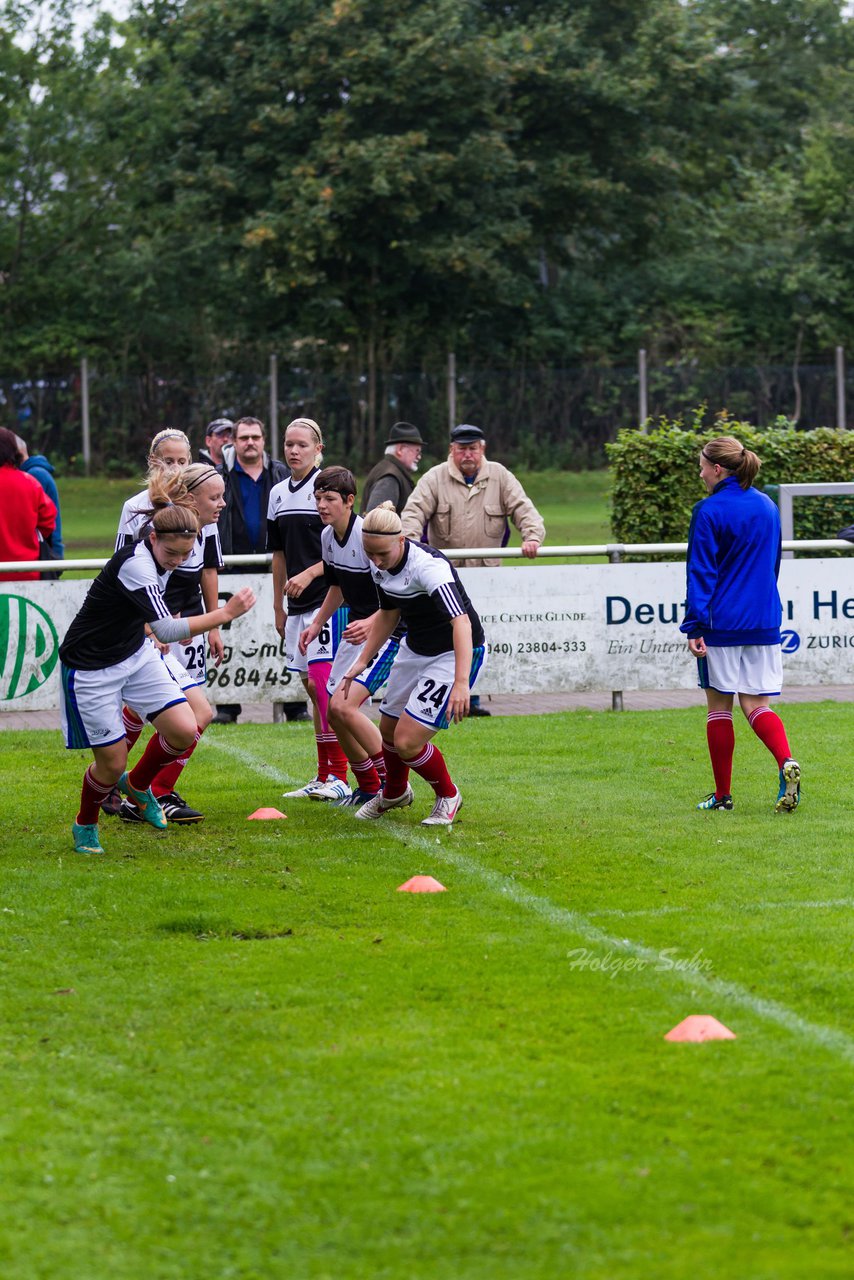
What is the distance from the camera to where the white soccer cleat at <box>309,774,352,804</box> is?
919cm

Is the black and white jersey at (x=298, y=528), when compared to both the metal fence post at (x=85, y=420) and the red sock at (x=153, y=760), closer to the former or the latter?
A: the red sock at (x=153, y=760)

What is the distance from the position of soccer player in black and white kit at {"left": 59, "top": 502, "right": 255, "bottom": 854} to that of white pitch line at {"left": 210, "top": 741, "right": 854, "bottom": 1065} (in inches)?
48.0

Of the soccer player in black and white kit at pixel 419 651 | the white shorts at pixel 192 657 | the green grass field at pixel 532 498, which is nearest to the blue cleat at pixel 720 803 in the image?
the soccer player in black and white kit at pixel 419 651

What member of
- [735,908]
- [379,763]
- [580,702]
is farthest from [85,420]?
[735,908]

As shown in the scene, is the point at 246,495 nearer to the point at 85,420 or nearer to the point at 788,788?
the point at 788,788

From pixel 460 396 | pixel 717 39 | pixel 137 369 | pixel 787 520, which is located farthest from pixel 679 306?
pixel 787 520

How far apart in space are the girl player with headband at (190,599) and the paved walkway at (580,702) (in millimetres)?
3295

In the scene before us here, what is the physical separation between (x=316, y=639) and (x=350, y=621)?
0.34 meters

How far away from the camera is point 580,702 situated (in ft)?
42.2

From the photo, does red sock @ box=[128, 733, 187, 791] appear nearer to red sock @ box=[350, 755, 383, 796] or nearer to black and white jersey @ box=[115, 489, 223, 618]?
black and white jersey @ box=[115, 489, 223, 618]

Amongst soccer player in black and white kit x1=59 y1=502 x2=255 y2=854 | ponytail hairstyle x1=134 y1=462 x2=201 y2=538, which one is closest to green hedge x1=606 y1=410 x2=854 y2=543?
ponytail hairstyle x1=134 y1=462 x2=201 y2=538

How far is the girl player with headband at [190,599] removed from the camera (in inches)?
319

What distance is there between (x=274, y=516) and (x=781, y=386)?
75.4ft

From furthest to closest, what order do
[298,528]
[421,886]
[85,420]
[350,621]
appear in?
[85,420] < [298,528] < [350,621] < [421,886]
